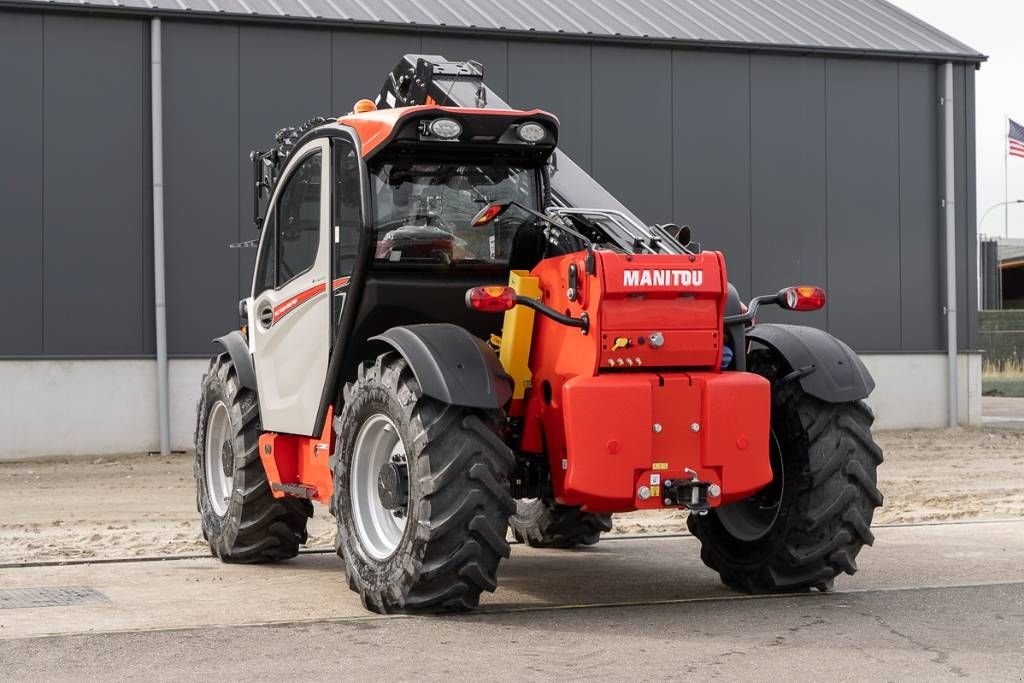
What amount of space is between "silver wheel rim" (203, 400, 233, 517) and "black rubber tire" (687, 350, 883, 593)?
13.2ft

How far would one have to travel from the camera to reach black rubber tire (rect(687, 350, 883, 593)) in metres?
8.36

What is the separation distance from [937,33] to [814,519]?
18.7m

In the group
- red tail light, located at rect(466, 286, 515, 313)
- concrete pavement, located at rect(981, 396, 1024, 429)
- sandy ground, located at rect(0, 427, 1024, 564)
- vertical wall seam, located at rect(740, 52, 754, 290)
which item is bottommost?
sandy ground, located at rect(0, 427, 1024, 564)

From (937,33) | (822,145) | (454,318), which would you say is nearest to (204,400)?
(454,318)

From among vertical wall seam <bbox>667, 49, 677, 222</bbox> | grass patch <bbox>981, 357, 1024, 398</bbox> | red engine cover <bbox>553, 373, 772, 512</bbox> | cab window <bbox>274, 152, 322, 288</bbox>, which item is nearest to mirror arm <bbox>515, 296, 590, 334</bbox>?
red engine cover <bbox>553, 373, 772, 512</bbox>

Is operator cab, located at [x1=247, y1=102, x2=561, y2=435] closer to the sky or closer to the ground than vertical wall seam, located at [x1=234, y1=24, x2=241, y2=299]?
closer to the ground

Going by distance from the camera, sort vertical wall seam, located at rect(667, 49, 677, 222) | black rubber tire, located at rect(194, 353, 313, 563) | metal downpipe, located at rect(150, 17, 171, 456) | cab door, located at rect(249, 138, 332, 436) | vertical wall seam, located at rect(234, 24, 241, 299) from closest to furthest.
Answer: cab door, located at rect(249, 138, 332, 436) < black rubber tire, located at rect(194, 353, 313, 563) < metal downpipe, located at rect(150, 17, 171, 456) < vertical wall seam, located at rect(234, 24, 241, 299) < vertical wall seam, located at rect(667, 49, 677, 222)

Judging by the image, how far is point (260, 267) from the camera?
1028 centimetres

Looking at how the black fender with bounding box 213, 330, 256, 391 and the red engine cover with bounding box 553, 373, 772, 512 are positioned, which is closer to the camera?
the red engine cover with bounding box 553, 373, 772, 512

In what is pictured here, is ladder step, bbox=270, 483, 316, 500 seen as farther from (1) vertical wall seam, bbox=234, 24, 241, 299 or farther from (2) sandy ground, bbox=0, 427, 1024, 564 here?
(1) vertical wall seam, bbox=234, 24, 241, 299

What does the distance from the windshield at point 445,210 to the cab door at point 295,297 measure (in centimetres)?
47

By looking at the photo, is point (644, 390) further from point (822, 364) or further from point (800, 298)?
point (822, 364)

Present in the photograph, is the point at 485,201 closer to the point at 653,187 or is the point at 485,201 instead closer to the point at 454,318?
the point at 454,318

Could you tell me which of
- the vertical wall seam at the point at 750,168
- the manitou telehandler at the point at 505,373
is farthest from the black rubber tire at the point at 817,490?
the vertical wall seam at the point at 750,168
